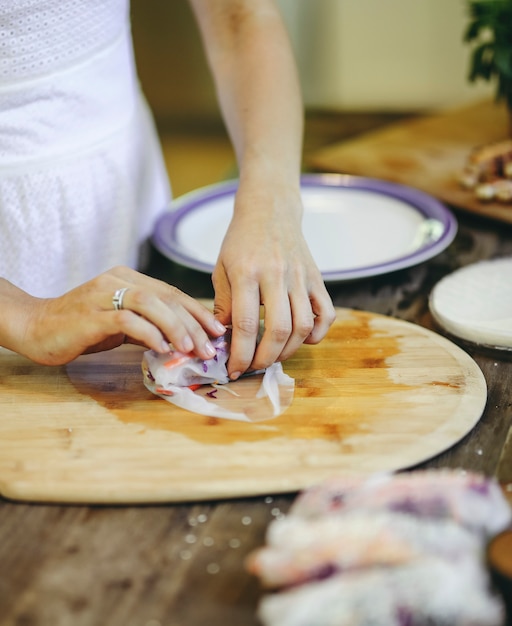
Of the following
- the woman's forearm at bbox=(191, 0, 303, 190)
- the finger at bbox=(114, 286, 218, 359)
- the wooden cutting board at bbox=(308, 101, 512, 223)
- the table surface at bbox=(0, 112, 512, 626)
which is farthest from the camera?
the wooden cutting board at bbox=(308, 101, 512, 223)

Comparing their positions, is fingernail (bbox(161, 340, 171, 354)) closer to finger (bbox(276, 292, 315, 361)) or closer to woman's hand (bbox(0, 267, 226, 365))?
woman's hand (bbox(0, 267, 226, 365))

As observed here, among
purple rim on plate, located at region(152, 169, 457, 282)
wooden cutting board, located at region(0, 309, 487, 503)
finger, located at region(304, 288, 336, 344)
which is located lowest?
purple rim on plate, located at region(152, 169, 457, 282)

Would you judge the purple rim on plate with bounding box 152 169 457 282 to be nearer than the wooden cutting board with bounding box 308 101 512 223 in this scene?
Yes

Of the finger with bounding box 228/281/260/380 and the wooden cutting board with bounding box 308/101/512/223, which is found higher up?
the finger with bounding box 228/281/260/380

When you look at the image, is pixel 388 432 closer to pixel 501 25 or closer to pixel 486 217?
pixel 486 217

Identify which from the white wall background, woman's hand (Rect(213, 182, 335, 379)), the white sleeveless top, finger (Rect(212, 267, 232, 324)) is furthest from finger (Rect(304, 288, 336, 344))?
the white wall background

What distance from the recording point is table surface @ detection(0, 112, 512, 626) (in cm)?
68

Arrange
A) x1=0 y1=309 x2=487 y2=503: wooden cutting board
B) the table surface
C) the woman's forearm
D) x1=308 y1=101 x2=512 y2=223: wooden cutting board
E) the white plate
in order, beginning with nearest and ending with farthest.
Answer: the table surface, x1=0 y1=309 x2=487 y2=503: wooden cutting board, the white plate, the woman's forearm, x1=308 y1=101 x2=512 y2=223: wooden cutting board

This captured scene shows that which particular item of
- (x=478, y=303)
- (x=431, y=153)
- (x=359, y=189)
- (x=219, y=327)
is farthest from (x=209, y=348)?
(x=431, y=153)

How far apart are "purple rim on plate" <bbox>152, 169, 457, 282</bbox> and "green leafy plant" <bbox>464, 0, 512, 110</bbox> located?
344mm

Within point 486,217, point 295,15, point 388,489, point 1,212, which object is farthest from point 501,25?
point 295,15

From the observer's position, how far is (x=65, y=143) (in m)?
1.22

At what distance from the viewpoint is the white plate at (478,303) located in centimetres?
108

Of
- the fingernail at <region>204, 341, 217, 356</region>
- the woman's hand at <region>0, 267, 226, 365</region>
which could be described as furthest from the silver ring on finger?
the fingernail at <region>204, 341, 217, 356</region>
